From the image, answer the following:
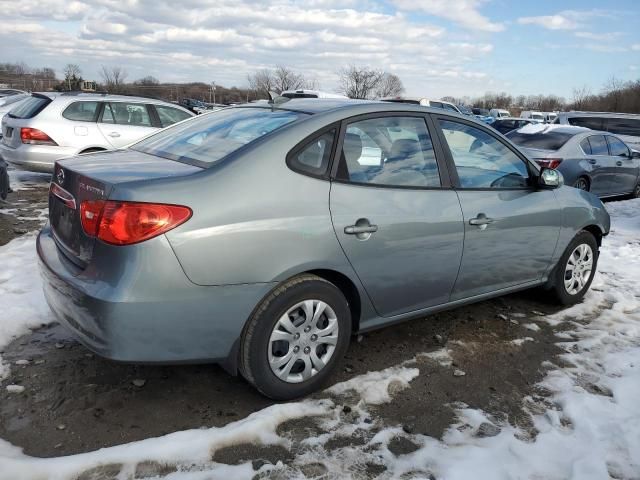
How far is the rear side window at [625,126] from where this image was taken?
15.9 meters

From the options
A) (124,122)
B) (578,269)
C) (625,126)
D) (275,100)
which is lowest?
(578,269)

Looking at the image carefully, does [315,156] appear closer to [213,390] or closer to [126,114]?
[213,390]

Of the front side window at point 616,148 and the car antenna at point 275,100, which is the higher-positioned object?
the car antenna at point 275,100

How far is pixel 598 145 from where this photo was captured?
9797mm

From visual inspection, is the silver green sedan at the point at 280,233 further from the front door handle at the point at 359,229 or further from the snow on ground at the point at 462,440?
the snow on ground at the point at 462,440

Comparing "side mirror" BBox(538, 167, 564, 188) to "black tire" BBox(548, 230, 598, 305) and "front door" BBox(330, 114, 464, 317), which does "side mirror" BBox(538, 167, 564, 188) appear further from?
"front door" BBox(330, 114, 464, 317)

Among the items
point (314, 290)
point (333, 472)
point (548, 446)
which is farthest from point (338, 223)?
point (548, 446)

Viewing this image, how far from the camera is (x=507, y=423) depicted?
2.88 meters

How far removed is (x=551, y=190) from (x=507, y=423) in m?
2.07

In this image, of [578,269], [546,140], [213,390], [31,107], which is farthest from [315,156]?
[31,107]

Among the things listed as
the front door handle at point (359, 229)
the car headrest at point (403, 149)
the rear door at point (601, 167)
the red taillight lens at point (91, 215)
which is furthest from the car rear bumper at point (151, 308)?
the rear door at point (601, 167)

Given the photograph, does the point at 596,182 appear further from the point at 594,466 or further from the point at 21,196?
the point at 21,196

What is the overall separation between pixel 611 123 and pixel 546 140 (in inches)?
328

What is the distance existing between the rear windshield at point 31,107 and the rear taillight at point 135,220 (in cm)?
723
